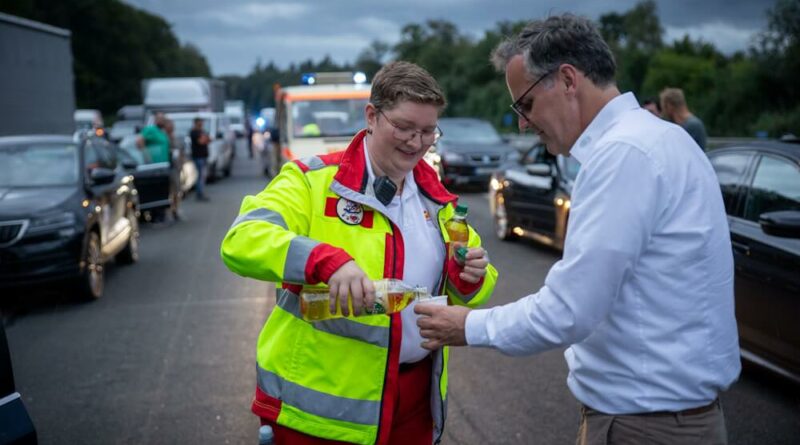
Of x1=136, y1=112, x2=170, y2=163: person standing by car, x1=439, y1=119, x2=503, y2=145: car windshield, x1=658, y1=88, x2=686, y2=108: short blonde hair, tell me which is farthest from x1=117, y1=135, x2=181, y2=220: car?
x1=658, y1=88, x2=686, y2=108: short blonde hair

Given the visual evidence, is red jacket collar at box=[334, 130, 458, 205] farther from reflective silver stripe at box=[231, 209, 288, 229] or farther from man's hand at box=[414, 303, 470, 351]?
man's hand at box=[414, 303, 470, 351]

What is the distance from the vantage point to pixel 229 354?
21.8ft

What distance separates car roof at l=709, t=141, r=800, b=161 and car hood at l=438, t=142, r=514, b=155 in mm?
13826

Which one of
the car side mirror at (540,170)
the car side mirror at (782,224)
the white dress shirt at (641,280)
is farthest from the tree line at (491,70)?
the white dress shirt at (641,280)

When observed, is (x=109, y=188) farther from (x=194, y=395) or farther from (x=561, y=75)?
(x=561, y=75)

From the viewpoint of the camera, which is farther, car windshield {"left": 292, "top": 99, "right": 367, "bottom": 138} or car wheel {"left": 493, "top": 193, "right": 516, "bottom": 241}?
car windshield {"left": 292, "top": 99, "right": 367, "bottom": 138}

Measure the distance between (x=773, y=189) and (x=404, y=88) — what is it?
4134mm

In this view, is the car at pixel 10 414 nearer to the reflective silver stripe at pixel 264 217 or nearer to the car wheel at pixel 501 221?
the reflective silver stripe at pixel 264 217

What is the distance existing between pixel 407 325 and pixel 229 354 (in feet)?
14.6

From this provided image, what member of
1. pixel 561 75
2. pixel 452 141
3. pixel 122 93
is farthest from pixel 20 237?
pixel 122 93

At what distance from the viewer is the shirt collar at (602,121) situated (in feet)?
6.97

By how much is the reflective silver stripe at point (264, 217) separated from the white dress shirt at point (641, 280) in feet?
2.24

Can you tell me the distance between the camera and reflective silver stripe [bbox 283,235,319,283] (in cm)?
221

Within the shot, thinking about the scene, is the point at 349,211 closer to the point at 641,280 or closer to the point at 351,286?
the point at 351,286
